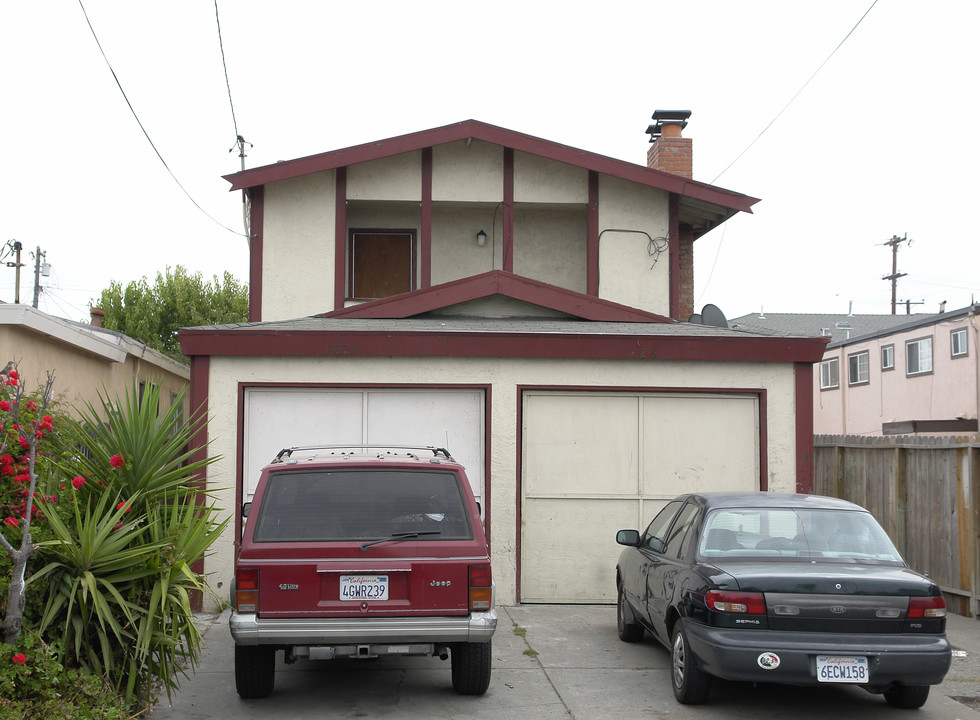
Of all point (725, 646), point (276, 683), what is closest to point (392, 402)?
point (276, 683)

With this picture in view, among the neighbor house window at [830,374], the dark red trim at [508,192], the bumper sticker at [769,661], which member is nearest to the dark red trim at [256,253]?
the dark red trim at [508,192]

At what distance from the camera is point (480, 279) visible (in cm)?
1265

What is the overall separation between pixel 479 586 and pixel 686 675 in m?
1.58

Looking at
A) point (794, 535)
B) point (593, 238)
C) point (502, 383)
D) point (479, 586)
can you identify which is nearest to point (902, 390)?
point (593, 238)

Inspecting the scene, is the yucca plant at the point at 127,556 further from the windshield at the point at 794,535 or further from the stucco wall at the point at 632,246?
the stucco wall at the point at 632,246

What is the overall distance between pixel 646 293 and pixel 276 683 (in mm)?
9315

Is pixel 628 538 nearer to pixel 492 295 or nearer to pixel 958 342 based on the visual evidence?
pixel 492 295

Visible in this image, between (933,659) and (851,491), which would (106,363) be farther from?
(933,659)

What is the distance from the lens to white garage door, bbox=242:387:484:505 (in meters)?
10.9

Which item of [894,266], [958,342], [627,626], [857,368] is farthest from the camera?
[894,266]

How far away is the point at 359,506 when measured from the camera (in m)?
6.78

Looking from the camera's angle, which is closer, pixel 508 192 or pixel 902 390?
pixel 508 192

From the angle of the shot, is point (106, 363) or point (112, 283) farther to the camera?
point (112, 283)

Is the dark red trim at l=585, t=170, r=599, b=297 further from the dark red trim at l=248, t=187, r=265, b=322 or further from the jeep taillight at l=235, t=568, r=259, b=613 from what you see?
the jeep taillight at l=235, t=568, r=259, b=613
